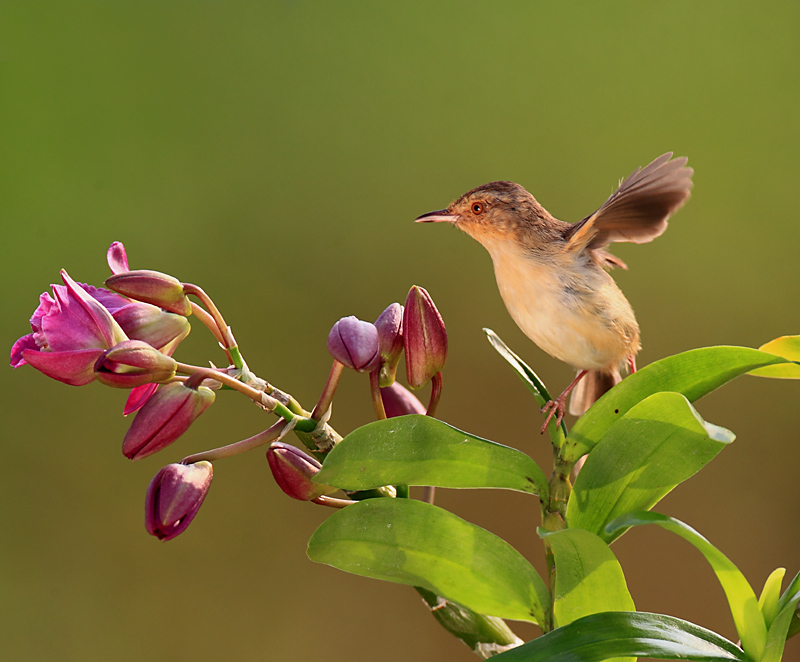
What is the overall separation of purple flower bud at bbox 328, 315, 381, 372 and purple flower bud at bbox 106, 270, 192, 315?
3.8 inches

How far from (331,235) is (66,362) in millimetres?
1522

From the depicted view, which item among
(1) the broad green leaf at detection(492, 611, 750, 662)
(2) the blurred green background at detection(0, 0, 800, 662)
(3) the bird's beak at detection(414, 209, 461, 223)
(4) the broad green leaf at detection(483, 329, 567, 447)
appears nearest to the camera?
(1) the broad green leaf at detection(492, 611, 750, 662)

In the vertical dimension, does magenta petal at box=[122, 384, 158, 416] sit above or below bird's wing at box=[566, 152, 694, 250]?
below

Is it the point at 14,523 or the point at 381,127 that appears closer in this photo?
the point at 14,523

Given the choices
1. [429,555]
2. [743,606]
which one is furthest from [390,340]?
[743,606]

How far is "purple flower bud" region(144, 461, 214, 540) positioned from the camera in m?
0.39

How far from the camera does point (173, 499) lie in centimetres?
39

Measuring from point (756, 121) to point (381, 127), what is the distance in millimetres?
1050

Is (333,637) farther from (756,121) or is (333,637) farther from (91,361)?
(756,121)

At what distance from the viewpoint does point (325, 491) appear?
419 mm

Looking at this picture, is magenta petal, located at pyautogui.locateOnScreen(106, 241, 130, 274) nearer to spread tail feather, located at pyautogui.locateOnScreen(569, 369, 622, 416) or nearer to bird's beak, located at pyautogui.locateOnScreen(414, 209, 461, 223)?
bird's beak, located at pyautogui.locateOnScreen(414, 209, 461, 223)

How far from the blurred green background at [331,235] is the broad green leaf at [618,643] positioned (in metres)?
1.38

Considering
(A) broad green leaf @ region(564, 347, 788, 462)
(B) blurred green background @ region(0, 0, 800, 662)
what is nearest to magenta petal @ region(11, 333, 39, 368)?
(A) broad green leaf @ region(564, 347, 788, 462)

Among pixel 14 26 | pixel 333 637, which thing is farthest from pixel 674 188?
pixel 14 26
